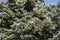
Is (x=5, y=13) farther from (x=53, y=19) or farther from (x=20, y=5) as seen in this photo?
(x=53, y=19)

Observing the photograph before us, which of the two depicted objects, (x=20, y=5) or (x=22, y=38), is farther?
(x=20, y=5)

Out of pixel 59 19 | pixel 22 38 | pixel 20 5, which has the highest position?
pixel 20 5

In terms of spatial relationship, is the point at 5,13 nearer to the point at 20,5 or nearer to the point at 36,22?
the point at 20,5

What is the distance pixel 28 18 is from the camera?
9672 mm

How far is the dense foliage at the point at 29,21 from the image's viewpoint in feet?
30.8

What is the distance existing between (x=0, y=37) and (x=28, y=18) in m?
1.22

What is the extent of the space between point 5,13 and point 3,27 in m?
0.58

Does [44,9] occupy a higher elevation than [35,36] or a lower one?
higher

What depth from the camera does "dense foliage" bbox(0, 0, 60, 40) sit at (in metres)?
9.38

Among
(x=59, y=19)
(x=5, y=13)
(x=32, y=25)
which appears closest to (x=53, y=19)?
(x=59, y=19)

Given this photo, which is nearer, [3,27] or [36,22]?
[36,22]

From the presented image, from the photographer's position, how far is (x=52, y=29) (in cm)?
959

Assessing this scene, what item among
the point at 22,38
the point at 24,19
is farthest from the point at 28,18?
the point at 22,38

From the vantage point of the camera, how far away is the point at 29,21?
9.50 m
